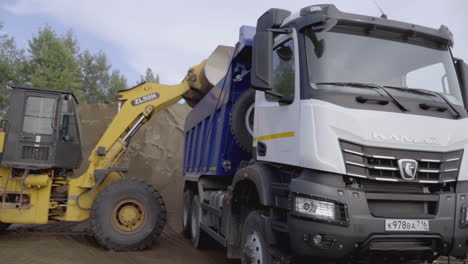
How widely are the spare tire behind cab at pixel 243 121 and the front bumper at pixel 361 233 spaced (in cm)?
249

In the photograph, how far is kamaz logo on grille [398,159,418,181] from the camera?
368cm

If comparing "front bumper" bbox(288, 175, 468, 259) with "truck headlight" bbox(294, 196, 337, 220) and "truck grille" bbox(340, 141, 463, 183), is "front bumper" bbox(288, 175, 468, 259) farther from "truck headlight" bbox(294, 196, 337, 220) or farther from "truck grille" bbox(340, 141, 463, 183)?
"truck grille" bbox(340, 141, 463, 183)

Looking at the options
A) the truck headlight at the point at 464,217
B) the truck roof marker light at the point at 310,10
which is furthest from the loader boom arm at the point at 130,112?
the truck headlight at the point at 464,217

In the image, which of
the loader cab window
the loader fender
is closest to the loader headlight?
the loader fender

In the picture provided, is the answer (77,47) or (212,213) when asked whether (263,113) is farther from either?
(77,47)

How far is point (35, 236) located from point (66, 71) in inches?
900

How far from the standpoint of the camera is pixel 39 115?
26.9 ft

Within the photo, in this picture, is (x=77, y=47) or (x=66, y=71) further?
(x=77, y=47)

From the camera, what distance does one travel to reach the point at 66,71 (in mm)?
29297

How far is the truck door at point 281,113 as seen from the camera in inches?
160

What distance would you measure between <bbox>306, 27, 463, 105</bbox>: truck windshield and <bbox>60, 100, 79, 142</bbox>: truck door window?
19.8ft

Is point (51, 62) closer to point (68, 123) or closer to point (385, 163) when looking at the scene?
Answer: point (68, 123)

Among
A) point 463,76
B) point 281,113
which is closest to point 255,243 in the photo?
point 281,113

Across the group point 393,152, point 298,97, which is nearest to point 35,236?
point 298,97
